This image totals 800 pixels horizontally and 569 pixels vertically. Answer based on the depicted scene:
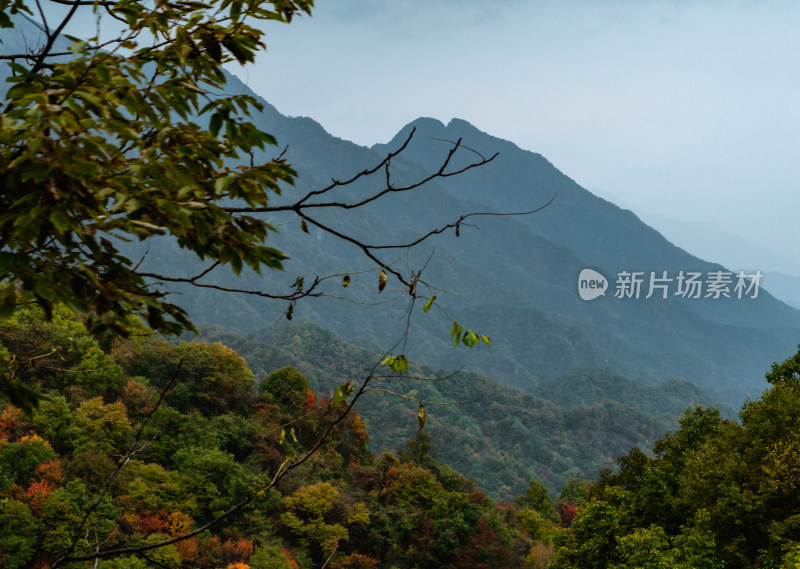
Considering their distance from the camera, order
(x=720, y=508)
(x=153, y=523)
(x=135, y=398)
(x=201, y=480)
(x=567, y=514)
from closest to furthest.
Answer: (x=720, y=508) < (x=153, y=523) < (x=201, y=480) < (x=135, y=398) < (x=567, y=514)

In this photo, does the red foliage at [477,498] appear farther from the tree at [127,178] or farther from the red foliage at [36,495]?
the tree at [127,178]

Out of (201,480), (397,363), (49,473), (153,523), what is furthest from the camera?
(201,480)

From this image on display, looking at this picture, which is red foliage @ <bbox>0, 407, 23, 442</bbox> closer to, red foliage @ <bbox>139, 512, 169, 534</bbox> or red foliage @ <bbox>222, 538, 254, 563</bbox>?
red foliage @ <bbox>139, 512, 169, 534</bbox>

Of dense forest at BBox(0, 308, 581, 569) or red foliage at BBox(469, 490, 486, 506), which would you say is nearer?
dense forest at BBox(0, 308, 581, 569)

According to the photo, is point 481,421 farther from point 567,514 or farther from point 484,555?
point 484,555

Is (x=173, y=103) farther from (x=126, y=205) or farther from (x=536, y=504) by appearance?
(x=536, y=504)

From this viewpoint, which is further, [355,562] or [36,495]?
[355,562]

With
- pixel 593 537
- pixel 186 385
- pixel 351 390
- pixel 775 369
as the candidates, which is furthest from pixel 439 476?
pixel 351 390

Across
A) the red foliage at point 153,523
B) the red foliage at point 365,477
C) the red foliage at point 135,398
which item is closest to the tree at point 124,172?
the red foliage at point 153,523

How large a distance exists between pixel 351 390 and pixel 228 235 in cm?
99

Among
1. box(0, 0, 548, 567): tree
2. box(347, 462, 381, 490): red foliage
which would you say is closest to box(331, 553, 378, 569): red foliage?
box(347, 462, 381, 490): red foliage

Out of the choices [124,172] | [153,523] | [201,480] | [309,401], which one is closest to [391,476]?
[309,401]

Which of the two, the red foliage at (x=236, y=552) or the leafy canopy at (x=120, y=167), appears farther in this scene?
the red foliage at (x=236, y=552)

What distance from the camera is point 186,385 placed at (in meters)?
32.7
